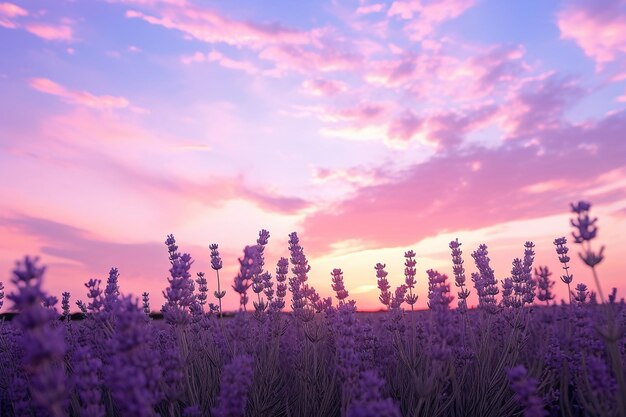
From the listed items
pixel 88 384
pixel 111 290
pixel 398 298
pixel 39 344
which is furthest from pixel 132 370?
pixel 398 298

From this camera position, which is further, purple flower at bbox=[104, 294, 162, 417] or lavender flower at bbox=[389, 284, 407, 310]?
lavender flower at bbox=[389, 284, 407, 310]

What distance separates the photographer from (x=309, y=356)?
18.8ft

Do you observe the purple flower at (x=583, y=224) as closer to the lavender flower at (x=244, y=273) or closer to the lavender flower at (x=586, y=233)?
the lavender flower at (x=586, y=233)

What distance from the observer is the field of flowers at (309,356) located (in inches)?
107

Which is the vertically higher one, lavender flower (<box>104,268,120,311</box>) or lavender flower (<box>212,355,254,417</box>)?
lavender flower (<box>104,268,120,311</box>)

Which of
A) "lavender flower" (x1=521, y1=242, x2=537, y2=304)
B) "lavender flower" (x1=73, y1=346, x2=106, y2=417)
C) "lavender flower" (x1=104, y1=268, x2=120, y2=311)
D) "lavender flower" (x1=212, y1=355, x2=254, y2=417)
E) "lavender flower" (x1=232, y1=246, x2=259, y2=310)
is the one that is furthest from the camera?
"lavender flower" (x1=521, y1=242, x2=537, y2=304)

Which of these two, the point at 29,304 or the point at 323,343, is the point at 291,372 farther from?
the point at 29,304

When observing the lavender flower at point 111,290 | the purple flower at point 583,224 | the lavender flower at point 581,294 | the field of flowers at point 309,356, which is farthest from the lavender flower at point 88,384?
the lavender flower at point 581,294

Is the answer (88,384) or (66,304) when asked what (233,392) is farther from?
(66,304)

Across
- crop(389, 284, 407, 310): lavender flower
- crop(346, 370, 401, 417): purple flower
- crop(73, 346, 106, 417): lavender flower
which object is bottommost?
crop(346, 370, 401, 417): purple flower

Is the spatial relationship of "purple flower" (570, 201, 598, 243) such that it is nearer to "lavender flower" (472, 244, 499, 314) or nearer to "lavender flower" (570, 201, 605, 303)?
"lavender flower" (570, 201, 605, 303)

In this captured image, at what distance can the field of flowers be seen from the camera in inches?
107

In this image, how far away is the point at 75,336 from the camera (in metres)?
6.01

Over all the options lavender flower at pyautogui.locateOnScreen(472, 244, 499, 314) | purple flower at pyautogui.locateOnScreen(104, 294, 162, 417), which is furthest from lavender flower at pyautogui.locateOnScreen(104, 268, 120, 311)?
lavender flower at pyautogui.locateOnScreen(472, 244, 499, 314)
